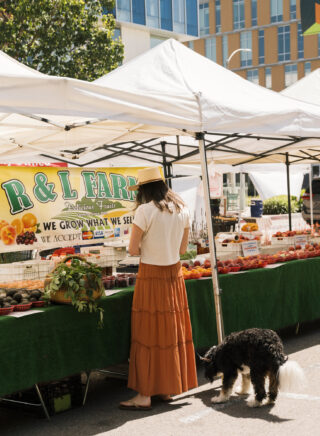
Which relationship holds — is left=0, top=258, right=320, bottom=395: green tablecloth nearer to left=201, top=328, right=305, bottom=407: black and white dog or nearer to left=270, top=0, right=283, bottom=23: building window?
left=201, top=328, right=305, bottom=407: black and white dog

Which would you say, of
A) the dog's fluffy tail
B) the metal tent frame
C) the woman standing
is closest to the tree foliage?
the metal tent frame

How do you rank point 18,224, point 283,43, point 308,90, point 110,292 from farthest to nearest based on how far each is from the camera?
point 283,43 → point 308,90 → point 18,224 → point 110,292

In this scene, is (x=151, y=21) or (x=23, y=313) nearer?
(x=23, y=313)

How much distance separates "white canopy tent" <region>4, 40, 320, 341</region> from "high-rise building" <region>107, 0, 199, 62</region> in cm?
3003

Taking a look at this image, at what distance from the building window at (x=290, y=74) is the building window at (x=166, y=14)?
1212 inches

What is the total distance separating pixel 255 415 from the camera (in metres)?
4.50

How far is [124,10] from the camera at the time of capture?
35125 mm

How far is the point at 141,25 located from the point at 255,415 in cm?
3373

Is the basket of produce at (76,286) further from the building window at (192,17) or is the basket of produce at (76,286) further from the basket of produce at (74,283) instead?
the building window at (192,17)

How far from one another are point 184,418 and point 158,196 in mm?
1667

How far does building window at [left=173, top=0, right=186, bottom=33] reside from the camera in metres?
37.5

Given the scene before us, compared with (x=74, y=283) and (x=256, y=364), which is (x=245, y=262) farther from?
(x=74, y=283)

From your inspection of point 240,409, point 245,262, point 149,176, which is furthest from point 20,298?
point 245,262

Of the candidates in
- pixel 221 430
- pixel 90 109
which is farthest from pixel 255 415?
pixel 90 109
